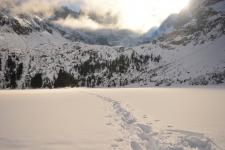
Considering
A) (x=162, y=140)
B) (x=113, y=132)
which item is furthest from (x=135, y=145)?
(x=113, y=132)

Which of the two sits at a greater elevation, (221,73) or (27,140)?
(221,73)

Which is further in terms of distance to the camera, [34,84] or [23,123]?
[34,84]

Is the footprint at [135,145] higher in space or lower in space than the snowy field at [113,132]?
lower

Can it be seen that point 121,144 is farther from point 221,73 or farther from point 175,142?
point 221,73

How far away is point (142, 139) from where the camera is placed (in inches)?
491

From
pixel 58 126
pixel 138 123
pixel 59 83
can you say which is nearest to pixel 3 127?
pixel 58 126

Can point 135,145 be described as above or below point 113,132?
below

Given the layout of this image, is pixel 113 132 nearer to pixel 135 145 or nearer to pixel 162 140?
pixel 135 145

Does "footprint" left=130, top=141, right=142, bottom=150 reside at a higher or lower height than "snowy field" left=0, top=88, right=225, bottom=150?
lower

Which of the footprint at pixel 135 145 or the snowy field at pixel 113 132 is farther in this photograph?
the snowy field at pixel 113 132

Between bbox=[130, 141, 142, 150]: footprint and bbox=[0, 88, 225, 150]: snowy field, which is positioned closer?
bbox=[130, 141, 142, 150]: footprint

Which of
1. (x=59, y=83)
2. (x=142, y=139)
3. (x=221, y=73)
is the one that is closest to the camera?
(x=142, y=139)

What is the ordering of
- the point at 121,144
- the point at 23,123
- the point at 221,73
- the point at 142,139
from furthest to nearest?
the point at 221,73, the point at 23,123, the point at 142,139, the point at 121,144

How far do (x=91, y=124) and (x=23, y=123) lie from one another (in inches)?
145
